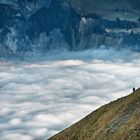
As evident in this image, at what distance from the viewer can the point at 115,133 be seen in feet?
652

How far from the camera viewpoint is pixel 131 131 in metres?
187

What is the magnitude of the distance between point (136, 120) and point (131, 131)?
894 centimetres

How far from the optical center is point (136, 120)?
195000 millimetres

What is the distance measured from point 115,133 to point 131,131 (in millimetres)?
12842

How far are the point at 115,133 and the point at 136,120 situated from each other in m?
9.99
